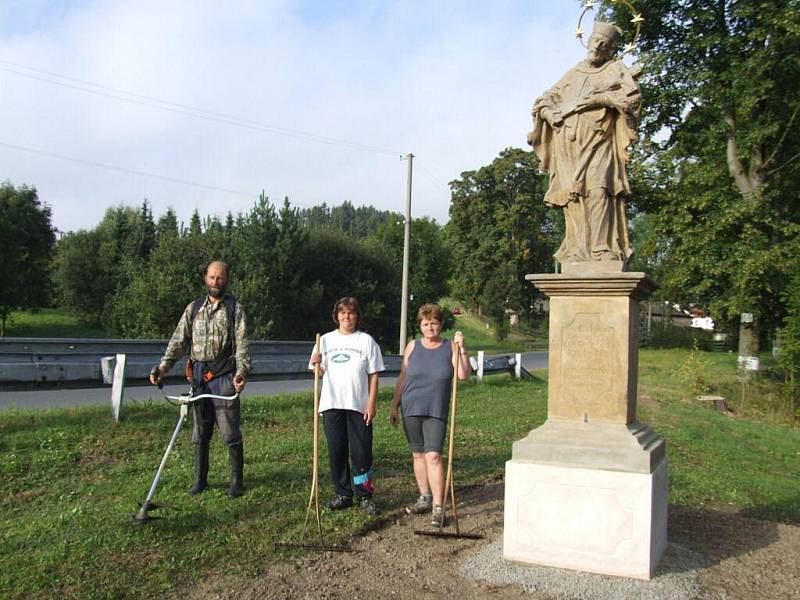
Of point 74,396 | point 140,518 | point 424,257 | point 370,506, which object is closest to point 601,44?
point 370,506

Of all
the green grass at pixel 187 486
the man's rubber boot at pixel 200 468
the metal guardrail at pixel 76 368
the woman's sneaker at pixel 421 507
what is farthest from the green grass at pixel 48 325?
the woman's sneaker at pixel 421 507

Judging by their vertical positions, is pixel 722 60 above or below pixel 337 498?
above

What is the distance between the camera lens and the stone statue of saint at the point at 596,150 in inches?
199

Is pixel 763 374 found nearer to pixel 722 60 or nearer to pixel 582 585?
pixel 722 60

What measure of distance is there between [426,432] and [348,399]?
72 centimetres

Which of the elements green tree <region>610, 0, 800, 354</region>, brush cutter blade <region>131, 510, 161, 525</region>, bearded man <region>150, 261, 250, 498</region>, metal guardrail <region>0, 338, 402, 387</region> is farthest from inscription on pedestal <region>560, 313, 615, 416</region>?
green tree <region>610, 0, 800, 354</region>

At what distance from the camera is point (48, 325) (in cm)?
3962

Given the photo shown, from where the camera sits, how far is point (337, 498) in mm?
6004

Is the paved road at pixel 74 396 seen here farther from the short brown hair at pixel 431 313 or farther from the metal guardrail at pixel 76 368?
the short brown hair at pixel 431 313

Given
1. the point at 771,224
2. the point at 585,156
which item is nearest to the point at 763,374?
the point at 771,224

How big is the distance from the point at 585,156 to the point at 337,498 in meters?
3.39

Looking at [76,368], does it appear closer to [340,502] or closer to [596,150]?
[340,502]

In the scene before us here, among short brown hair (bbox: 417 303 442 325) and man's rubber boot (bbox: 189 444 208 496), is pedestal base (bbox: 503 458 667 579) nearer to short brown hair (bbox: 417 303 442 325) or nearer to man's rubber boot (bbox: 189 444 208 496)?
short brown hair (bbox: 417 303 442 325)

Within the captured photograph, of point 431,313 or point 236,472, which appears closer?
point 431,313
